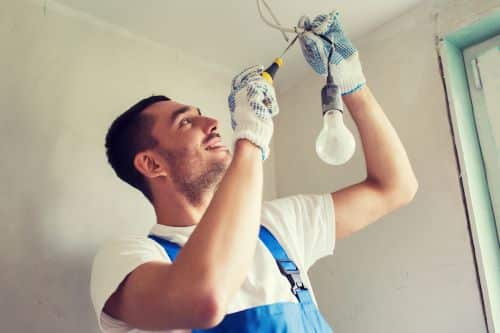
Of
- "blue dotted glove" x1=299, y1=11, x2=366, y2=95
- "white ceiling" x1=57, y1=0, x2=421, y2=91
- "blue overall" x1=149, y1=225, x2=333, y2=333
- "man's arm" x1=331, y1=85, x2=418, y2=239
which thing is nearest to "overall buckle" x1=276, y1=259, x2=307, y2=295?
"blue overall" x1=149, y1=225, x2=333, y2=333

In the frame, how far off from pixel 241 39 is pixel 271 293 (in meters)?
A: 0.92

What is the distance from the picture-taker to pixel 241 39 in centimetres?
142

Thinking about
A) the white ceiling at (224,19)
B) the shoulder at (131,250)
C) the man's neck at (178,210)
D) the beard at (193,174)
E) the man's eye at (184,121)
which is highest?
the white ceiling at (224,19)

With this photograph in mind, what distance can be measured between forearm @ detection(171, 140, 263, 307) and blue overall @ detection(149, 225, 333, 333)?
5.9 inches

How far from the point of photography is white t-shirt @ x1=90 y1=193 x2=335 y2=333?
0.73 meters

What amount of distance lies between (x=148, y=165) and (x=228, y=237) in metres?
0.49

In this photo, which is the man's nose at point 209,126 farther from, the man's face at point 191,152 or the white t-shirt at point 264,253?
the white t-shirt at point 264,253

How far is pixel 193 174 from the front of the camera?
0.98 m

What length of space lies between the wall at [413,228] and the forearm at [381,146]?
13 centimetres

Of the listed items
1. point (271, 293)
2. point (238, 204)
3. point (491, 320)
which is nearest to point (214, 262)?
point (238, 204)

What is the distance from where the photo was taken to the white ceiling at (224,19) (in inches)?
49.6

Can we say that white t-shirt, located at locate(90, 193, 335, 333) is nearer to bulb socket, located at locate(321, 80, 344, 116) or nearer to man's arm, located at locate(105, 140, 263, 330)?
man's arm, located at locate(105, 140, 263, 330)

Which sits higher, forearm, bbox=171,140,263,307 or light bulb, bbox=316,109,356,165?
light bulb, bbox=316,109,356,165

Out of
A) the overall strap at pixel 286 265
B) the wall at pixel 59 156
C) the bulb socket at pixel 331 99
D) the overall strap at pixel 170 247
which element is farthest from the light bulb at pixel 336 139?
the wall at pixel 59 156
